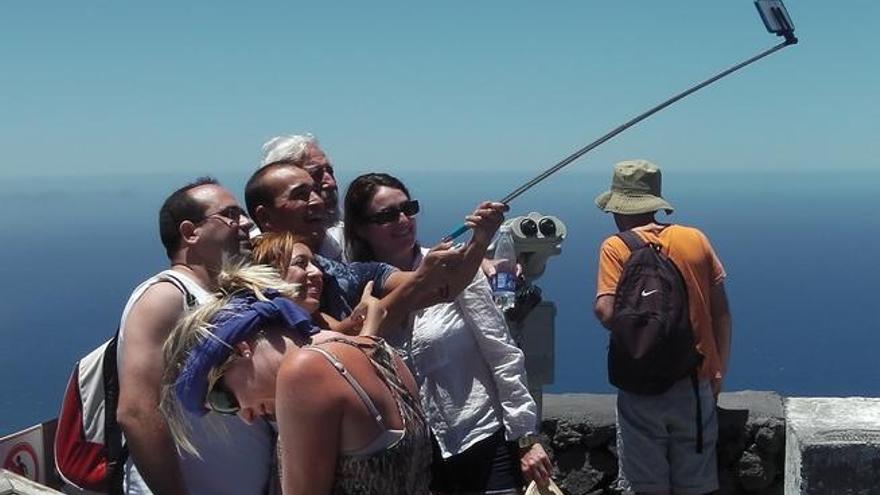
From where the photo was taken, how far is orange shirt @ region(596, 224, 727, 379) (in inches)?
176

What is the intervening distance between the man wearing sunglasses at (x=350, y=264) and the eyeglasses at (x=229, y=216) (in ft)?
1.06

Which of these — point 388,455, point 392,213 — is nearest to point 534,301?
point 392,213

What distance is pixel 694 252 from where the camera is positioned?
449cm

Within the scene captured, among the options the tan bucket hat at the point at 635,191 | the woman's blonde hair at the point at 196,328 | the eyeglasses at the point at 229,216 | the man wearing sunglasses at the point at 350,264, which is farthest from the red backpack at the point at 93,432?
the tan bucket hat at the point at 635,191

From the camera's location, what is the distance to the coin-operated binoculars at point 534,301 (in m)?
4.40

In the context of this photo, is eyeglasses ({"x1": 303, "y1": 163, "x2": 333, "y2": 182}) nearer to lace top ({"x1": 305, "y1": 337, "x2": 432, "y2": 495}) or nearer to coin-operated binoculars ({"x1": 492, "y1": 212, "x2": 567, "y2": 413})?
coin-operated binoculars ({"x1": 492, "y1": 212, "x2": 567, "y2": 413})

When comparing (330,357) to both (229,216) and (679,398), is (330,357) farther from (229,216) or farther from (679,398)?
(679,398)

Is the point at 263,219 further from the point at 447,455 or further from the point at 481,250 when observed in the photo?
the point at 447,455

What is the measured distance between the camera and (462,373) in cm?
355

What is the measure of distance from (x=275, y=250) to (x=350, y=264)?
419 millimetres

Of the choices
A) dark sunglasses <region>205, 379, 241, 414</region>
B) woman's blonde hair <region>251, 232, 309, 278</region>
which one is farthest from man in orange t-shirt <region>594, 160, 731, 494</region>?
dark sunglasses <region>205, 379, 241, 414</region>

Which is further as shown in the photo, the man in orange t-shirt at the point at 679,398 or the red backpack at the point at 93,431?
the man in orange t-shirt at the point at 679,398

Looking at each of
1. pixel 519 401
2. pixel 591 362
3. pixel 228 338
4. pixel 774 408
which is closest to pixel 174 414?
pixel 228 338

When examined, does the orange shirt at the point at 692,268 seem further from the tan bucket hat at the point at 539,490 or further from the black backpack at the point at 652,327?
the tan bucket hat at the point at 539,490
